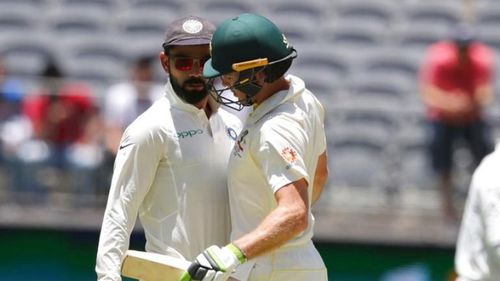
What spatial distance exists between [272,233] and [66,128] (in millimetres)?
5511

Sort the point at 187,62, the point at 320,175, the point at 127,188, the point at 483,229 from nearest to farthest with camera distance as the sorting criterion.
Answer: the point at 483,229 < the point at 127,188 < the point at 187,62 < the point at 320,175

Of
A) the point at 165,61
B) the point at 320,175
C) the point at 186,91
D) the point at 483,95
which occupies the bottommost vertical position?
the point at 483,95

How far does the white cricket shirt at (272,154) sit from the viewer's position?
4867 mm

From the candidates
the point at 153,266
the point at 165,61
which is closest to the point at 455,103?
the point at 165,61

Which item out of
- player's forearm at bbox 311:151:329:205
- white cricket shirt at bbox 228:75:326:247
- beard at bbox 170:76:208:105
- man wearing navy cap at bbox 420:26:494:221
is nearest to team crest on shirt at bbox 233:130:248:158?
white cricket shirt at bbox 228:75:326:247

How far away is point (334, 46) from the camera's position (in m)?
12.3

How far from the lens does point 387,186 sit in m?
10.3

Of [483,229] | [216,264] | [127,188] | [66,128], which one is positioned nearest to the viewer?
[216,264]

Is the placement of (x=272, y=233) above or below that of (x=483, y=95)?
above

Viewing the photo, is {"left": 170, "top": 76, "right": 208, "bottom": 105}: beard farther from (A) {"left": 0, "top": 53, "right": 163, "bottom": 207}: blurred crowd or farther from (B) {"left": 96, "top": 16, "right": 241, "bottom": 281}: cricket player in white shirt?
(A) {"left": 0, "top": 53, "right": 163, "bottom": 207}: blurred crowd

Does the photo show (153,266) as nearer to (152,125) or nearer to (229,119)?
(152,125)

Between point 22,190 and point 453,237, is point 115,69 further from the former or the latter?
point 453,237

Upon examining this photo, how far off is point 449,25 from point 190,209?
7558mm

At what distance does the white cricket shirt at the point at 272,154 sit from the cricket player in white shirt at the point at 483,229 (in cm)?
60
